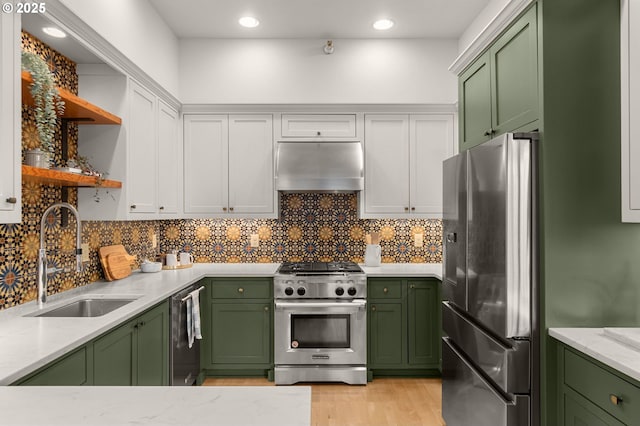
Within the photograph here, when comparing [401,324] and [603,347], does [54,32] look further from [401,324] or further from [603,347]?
[401,324]

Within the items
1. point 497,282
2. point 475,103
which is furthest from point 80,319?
point 475,103

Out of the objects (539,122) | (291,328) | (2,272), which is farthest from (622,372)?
(2,272)

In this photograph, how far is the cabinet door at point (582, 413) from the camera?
57.6 inches

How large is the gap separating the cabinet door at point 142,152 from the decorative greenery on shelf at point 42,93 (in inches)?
28.0

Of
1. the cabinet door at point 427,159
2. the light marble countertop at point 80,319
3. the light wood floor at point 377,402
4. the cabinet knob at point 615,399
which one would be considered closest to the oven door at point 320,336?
the light wood floor at point 377,402

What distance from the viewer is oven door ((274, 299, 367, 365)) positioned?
338 centimetres

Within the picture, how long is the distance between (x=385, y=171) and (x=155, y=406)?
3031 mm

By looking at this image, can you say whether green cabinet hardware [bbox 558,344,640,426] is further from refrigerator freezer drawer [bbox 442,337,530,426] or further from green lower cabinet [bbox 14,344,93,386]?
green lower cabinet [bbox 14,344,93,386]

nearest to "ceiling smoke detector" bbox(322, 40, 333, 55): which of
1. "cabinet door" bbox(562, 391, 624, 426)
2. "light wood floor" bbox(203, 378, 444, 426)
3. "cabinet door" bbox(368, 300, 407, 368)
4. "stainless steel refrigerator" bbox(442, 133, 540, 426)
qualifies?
"stainless steel refrigerator" bbox(442, 133, 540, 426)

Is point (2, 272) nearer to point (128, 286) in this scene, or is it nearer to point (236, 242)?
point (128, 286)

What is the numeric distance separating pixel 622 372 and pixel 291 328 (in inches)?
94.6

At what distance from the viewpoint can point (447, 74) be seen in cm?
373

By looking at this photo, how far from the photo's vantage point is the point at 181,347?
290 cm

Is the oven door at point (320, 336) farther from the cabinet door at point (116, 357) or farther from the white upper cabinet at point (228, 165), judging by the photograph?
the cabinet door at point (116, 357)
